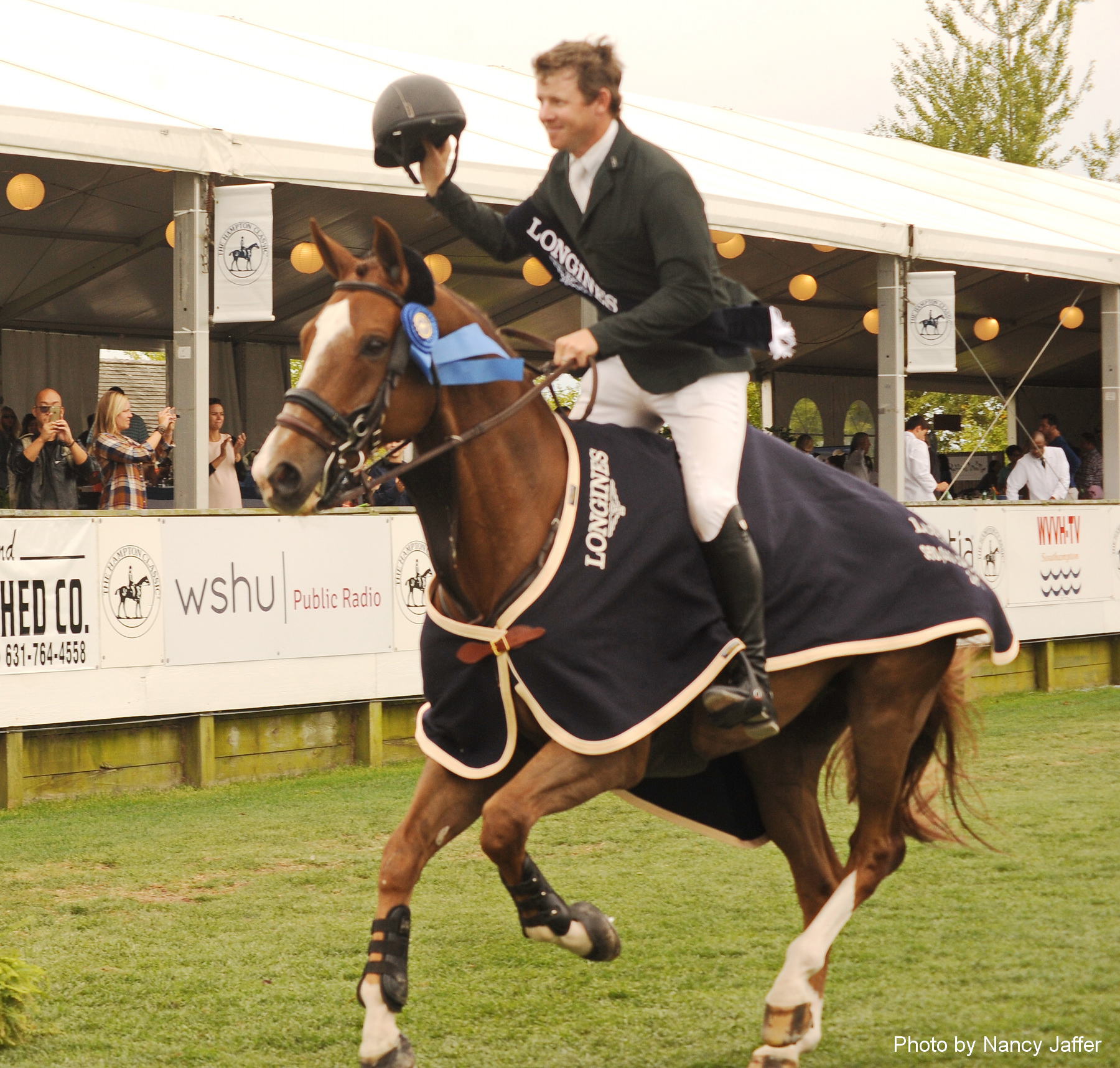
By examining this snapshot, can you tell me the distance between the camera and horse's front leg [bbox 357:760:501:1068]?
3.68 m

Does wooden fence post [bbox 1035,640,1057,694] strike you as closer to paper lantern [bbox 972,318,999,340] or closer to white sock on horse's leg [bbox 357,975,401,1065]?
paper lantern [bbox 972,318,999,340]

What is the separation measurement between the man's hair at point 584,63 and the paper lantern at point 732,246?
865 centimetres

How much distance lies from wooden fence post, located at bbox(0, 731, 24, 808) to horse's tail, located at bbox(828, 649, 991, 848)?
5423 mm

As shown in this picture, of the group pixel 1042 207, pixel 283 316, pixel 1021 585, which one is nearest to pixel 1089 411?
pixel 1042 207

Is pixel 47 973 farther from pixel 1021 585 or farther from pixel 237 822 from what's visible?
pixel 1021 585

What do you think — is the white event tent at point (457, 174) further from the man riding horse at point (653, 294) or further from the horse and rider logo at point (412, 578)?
the man riding horse at point (653, 294)

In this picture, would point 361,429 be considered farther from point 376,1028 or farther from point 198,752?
point 198,752

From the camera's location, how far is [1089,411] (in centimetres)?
2641

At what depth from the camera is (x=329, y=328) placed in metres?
3.60

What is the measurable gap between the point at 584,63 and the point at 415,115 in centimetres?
47

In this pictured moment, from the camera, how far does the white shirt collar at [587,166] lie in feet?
13.5

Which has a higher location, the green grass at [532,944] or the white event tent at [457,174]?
the white event tent at [457,174]

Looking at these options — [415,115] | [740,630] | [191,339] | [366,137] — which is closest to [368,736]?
[191,339]

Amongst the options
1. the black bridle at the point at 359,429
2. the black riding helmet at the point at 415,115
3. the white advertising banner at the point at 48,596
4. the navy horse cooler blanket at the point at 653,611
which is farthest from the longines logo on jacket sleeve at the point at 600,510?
the white advertising banner at the point at 48,596
